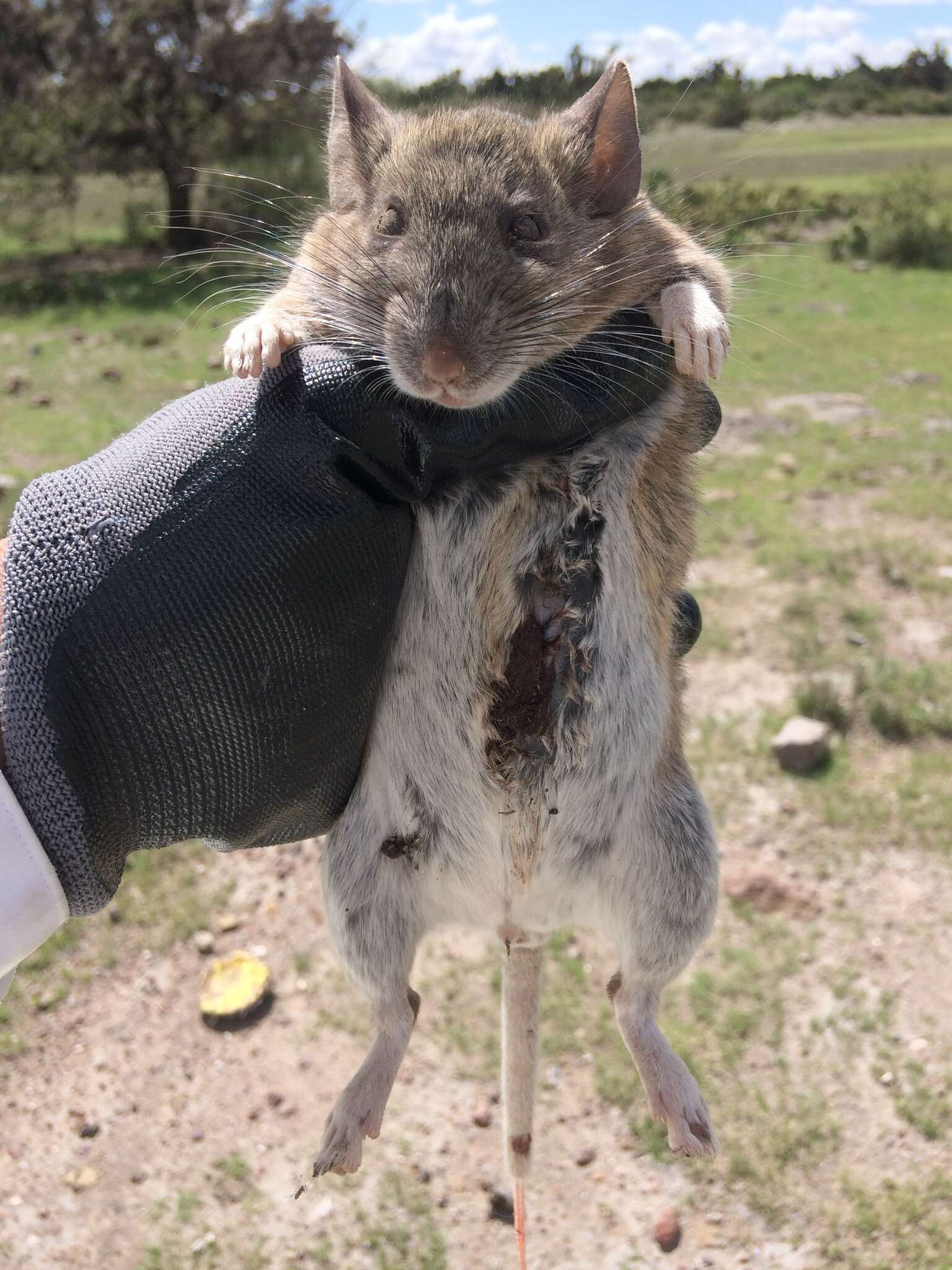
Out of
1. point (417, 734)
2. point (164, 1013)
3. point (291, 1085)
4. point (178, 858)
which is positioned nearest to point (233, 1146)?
point (291, 1085)

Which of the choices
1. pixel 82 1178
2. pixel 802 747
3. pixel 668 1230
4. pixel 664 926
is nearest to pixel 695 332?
pixel 664 926

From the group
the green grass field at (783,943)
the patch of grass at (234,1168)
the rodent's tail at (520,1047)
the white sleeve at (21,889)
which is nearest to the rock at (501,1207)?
the green grass field at (783,943)

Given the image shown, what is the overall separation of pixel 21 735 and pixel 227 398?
89 centimetres

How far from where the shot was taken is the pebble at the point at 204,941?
15.8 ft

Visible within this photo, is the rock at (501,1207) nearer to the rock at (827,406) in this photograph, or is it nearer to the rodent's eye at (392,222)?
the rodent's eye at (392,222)

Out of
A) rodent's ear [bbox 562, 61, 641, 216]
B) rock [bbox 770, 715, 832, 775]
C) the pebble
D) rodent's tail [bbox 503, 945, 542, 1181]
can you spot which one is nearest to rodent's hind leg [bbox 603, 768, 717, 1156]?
rodent's tail [bbox 503, 945, 542, 1181]

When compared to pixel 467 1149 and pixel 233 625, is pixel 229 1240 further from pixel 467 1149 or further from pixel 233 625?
pixel 233 625

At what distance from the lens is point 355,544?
2205mm

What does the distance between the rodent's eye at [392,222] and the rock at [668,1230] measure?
3359mm

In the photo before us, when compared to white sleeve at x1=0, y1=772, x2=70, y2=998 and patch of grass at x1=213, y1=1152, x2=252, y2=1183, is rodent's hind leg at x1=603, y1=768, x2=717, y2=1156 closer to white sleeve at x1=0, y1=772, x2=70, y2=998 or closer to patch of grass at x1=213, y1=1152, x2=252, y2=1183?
white sleeve at x1=0, y1=772, x2=70, y2=998

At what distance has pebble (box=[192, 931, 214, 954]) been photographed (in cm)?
482

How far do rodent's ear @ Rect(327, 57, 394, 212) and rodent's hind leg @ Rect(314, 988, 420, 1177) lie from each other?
7.02 feet

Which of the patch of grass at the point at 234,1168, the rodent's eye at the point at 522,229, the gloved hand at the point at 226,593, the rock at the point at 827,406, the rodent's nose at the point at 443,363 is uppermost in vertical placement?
the rodent's eye at the point at 522,229

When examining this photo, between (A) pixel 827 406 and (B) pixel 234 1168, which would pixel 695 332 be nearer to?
(B) pixel 234 1168
